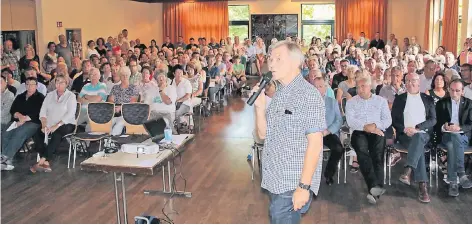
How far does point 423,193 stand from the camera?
16.2 feet

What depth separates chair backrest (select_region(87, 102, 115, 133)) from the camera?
6676mm

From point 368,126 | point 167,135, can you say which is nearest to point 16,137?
point 167,135

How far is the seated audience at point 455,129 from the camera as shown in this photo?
204 inches

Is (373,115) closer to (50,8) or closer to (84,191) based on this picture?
(84,191)

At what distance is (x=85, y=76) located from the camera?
27.5ft

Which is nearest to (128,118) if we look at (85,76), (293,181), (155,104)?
(155,104)

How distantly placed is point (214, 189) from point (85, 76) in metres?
3.98

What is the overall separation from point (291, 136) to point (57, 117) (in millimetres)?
4734

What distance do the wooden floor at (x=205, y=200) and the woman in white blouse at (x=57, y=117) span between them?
0.33 metres

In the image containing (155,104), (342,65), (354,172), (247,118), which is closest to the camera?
(354,172)

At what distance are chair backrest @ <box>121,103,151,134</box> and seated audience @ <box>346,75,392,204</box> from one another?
2611mm

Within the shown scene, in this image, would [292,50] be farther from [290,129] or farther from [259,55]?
[259,55]

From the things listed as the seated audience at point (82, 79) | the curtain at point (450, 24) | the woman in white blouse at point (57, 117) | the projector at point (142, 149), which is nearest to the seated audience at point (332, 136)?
the projector at point (142, 149)

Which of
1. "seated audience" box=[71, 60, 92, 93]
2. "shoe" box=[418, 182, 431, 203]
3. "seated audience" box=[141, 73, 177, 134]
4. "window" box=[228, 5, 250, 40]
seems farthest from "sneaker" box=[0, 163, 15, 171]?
"window" box=[228, 5, 250, 40]
